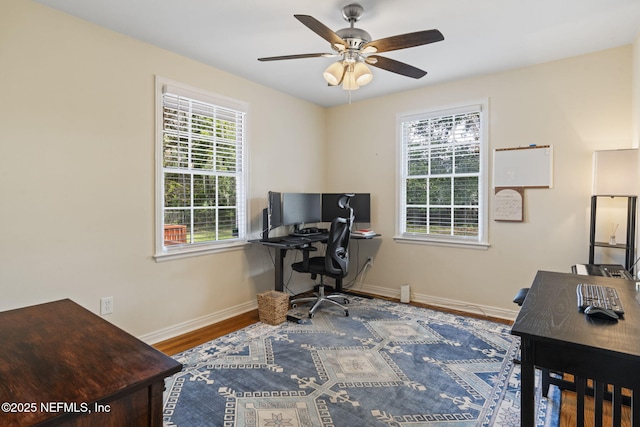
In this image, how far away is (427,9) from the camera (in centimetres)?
234

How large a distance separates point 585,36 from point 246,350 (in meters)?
3.62

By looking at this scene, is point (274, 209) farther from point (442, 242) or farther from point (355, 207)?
point (442, 242)

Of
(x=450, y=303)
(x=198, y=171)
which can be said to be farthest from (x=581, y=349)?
(x=198, y=171)

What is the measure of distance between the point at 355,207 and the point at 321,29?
2619 millimetres

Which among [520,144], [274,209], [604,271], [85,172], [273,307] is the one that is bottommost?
[273,307]

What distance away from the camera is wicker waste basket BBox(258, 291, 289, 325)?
329 cm

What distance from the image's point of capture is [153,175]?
2.95 m

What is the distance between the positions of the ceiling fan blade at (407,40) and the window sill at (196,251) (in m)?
2.25

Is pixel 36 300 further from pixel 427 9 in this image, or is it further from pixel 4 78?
pixel 427 9

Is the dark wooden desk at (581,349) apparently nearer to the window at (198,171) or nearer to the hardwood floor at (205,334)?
the hardwood floor at (205,334)

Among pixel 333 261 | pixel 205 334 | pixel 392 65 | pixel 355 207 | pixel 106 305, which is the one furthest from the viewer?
pixel 355 207

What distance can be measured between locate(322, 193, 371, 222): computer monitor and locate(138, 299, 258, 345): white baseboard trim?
4.56 ft

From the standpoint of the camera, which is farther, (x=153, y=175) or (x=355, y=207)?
(x=355, y=207)

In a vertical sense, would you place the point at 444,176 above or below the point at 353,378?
above
